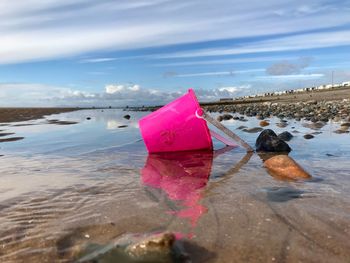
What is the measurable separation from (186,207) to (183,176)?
1.66 metres

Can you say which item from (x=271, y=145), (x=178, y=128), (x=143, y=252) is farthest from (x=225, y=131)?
(x=143, y=252)

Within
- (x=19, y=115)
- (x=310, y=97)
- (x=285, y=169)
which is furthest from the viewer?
(x=310, y=97)

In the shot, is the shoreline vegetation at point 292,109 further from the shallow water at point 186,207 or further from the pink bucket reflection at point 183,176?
the shallow water at point 186,207

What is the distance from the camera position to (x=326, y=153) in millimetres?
7086

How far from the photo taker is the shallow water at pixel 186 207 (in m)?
3.03

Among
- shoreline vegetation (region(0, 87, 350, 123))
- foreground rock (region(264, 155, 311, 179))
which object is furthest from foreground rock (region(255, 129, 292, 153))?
shoreline vegetation (region(0, 87, 350, 123))

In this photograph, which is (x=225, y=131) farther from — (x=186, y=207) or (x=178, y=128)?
(x=186, y=207)

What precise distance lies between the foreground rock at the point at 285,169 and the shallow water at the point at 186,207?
14 centimetres

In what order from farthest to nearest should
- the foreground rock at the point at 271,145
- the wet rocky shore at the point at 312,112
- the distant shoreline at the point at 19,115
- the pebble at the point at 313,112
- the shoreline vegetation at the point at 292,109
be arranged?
the distant shoreline at the point at 19,115, the shoreline vegetation at the point at 292,109, the wet rocky shore at the point at 312,112, the pebble at the point at 313,112, the foreground rock at the point at 271,145

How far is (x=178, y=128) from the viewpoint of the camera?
711 centimetres

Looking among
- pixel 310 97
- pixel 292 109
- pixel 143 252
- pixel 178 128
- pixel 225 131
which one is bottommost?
pixel 310 97

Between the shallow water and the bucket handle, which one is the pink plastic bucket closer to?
the bucket handle

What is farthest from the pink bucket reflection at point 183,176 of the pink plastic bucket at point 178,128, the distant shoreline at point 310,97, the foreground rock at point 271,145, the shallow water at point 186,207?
the distant shoreline at point 310,97

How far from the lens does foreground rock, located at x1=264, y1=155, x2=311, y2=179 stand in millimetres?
5230
